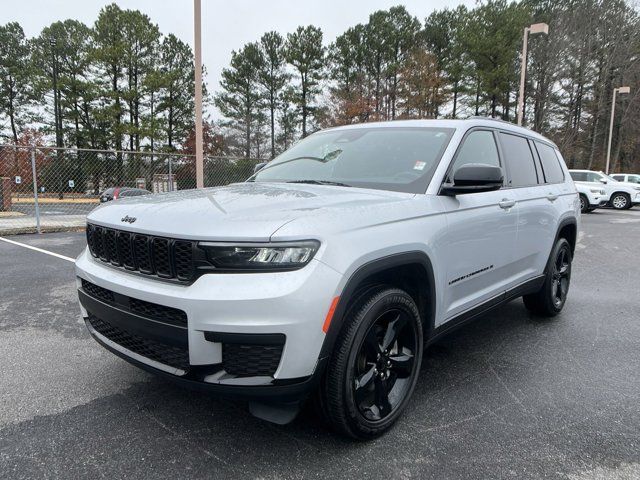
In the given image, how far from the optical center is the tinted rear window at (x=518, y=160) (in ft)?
12.4

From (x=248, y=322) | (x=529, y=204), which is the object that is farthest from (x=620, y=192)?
(x=248, y=322)

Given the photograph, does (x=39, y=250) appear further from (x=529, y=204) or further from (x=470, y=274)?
(x=529, y=204)

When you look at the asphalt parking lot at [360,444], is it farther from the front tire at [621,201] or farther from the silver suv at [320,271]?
the front tire at [621,201]

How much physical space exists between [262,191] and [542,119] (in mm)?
35320

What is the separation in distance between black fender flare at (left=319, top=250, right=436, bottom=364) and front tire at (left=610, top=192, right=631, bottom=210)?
913 inches

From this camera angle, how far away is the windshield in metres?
2.96

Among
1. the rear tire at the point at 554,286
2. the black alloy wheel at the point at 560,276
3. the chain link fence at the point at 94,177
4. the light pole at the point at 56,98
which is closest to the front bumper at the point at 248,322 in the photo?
the rear tire at the point at 554,286

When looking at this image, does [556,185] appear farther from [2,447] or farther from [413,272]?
[2,447]

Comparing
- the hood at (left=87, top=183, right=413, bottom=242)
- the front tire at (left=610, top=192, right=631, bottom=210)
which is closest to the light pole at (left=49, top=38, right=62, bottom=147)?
the front tire at (left=610, top=192, right=631, bottom=210)

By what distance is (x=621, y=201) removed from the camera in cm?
2162

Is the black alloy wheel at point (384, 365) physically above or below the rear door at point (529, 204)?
below

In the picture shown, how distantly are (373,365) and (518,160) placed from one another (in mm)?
2464

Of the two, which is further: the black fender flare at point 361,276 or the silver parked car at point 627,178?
the silver parked car at point 627,178

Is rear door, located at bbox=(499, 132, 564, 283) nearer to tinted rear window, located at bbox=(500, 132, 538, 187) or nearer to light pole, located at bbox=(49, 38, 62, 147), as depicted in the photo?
tinted rear window, located at bbox=(500, 132, 538, 187)
